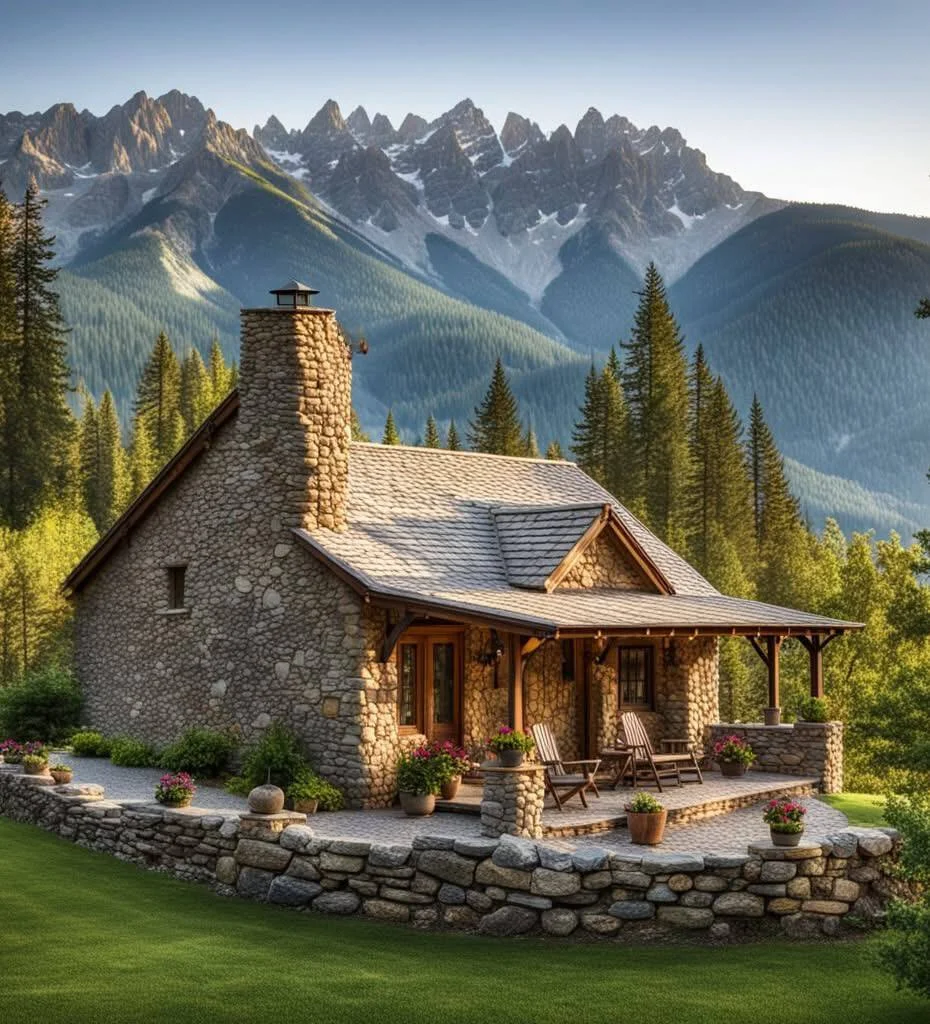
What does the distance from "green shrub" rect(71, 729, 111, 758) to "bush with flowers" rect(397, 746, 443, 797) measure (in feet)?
24.5

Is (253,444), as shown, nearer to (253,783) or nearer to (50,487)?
(253,783)

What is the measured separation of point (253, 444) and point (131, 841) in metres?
6.68

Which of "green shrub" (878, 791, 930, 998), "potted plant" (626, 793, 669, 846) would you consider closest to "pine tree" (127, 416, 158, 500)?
"potted plant" (626, 793, 669, 846)

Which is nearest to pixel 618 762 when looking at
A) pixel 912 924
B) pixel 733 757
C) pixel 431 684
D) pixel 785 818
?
pixel 733 757

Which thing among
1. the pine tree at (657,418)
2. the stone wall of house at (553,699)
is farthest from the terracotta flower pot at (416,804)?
the pine tree at (657,418)

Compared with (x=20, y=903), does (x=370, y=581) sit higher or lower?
higher

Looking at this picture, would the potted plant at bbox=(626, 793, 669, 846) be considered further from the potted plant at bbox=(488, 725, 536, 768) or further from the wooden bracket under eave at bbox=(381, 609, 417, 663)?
the wooden bracket under eave at bbox=(381, 609, 417, 663)

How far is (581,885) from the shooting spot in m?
13.6

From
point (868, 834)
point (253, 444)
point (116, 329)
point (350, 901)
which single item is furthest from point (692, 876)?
point (116, 329)

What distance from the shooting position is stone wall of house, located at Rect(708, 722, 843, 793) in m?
22.9

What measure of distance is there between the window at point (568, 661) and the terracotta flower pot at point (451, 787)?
12.0ft

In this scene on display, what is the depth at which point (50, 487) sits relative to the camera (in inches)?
1655

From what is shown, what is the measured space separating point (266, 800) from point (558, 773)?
610 cm

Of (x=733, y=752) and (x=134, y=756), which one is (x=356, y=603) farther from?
(x=733, y=752)
